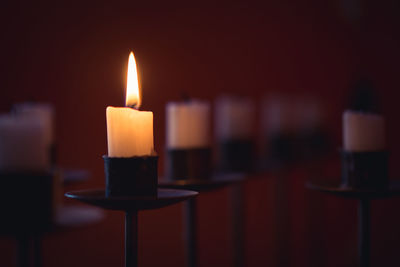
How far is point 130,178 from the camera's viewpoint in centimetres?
66

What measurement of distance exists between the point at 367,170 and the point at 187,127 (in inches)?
14.6

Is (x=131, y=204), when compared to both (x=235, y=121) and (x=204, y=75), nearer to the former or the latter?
(x=235, y=121)

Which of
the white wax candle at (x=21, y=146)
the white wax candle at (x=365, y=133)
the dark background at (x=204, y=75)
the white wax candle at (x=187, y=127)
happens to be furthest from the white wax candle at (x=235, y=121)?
the white wax candle at (x=21, y=146)

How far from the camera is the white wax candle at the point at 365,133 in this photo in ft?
2.65

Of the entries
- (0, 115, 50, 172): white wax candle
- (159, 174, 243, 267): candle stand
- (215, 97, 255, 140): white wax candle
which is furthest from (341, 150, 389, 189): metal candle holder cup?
(215, 97, 255, 140): white wax candle

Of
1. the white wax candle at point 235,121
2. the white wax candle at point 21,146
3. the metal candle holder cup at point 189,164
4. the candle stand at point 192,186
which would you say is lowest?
the candle stand at point 192,186

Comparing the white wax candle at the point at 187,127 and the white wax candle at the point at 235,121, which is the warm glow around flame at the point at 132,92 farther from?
the white wax candle at the point at 235,121

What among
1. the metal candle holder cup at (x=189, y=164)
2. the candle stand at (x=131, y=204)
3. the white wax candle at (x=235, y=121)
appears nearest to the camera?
the candle stand at (x=131, y=204)

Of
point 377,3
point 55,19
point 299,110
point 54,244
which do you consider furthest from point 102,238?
point 377,3

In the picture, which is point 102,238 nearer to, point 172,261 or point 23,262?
point 172,261

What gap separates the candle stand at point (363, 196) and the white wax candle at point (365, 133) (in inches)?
3.1

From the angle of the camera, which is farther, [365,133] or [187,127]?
[187,127]

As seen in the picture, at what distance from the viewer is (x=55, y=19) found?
79.1 inches

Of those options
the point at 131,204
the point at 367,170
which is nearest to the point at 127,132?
the point at 131,204
